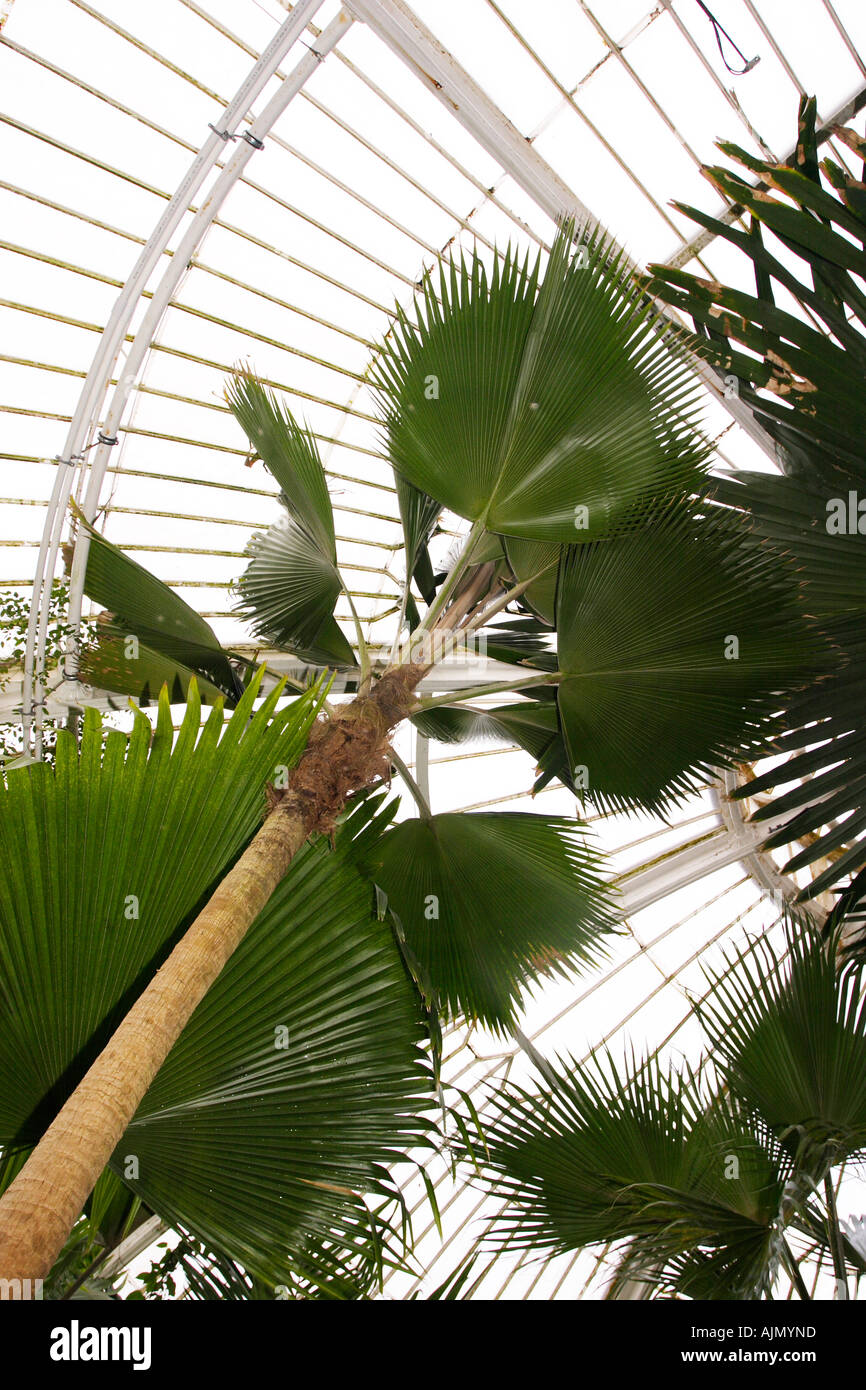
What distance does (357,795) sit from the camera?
9.01 feet

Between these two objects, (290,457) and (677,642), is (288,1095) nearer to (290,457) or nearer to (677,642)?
(677,642)

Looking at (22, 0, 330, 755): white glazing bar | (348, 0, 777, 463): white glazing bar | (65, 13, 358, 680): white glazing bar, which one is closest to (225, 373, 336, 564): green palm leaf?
(22, 0, 330, 755): white glazing bar

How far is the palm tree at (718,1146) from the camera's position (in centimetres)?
257

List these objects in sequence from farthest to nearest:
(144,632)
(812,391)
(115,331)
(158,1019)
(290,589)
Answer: (115,331) → (290,589) → (144,632) → (812,391) → (158,1019)

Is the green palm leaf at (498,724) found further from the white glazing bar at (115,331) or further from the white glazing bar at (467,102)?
the white glazing bar at (467,102)

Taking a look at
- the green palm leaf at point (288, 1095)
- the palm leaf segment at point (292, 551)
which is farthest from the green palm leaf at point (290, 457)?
the green palm leaf at point (288, 1095)

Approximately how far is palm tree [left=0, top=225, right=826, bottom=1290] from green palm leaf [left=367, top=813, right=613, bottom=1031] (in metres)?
0.01

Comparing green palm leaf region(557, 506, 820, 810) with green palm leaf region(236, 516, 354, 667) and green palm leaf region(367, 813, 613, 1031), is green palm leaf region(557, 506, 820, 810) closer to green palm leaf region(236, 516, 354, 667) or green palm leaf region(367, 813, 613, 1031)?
green palm leaf region(367, 813, 613, 1031)

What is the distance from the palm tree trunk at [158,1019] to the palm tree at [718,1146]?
1.23 meters

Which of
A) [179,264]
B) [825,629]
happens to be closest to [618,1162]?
[825,629]

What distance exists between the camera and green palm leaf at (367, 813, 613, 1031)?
3252 millimetres

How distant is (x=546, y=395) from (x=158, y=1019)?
235 centimetres

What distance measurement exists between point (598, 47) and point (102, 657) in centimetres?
737
